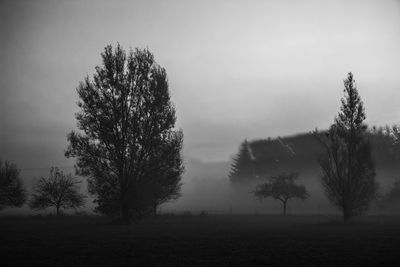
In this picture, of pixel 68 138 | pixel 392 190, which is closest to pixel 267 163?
pixel 392 190

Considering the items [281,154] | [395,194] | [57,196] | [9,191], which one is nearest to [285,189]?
[395,194]

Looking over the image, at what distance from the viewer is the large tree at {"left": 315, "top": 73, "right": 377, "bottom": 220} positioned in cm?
3097

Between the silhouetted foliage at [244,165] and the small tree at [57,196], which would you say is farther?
the silhouetted foliage at [244,165]

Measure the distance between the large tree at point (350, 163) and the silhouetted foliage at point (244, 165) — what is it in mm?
42515

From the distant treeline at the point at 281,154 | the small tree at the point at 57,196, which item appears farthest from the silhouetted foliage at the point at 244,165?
the small tree at the point at 57,196

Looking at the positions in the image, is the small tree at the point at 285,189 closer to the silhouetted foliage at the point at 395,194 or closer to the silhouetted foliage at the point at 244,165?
the silhouetted foliage at the point at 395,194

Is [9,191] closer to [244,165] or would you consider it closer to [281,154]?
[244,165]

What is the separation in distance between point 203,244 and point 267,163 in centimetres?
6149

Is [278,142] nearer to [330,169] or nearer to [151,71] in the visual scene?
[330,169]

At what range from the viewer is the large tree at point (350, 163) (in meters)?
31.0

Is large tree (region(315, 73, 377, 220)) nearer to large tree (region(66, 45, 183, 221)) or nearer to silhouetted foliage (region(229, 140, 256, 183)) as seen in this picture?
large tree (region(66, 45, 183, 221))

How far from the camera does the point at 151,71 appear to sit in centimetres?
3136

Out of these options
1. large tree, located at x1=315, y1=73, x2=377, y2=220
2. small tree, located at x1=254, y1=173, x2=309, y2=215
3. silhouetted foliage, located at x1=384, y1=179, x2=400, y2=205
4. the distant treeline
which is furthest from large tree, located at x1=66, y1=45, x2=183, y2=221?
the distant treeline

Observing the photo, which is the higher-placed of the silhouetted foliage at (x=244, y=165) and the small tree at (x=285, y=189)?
the silhouetted foliage at (x=244, y=165)
